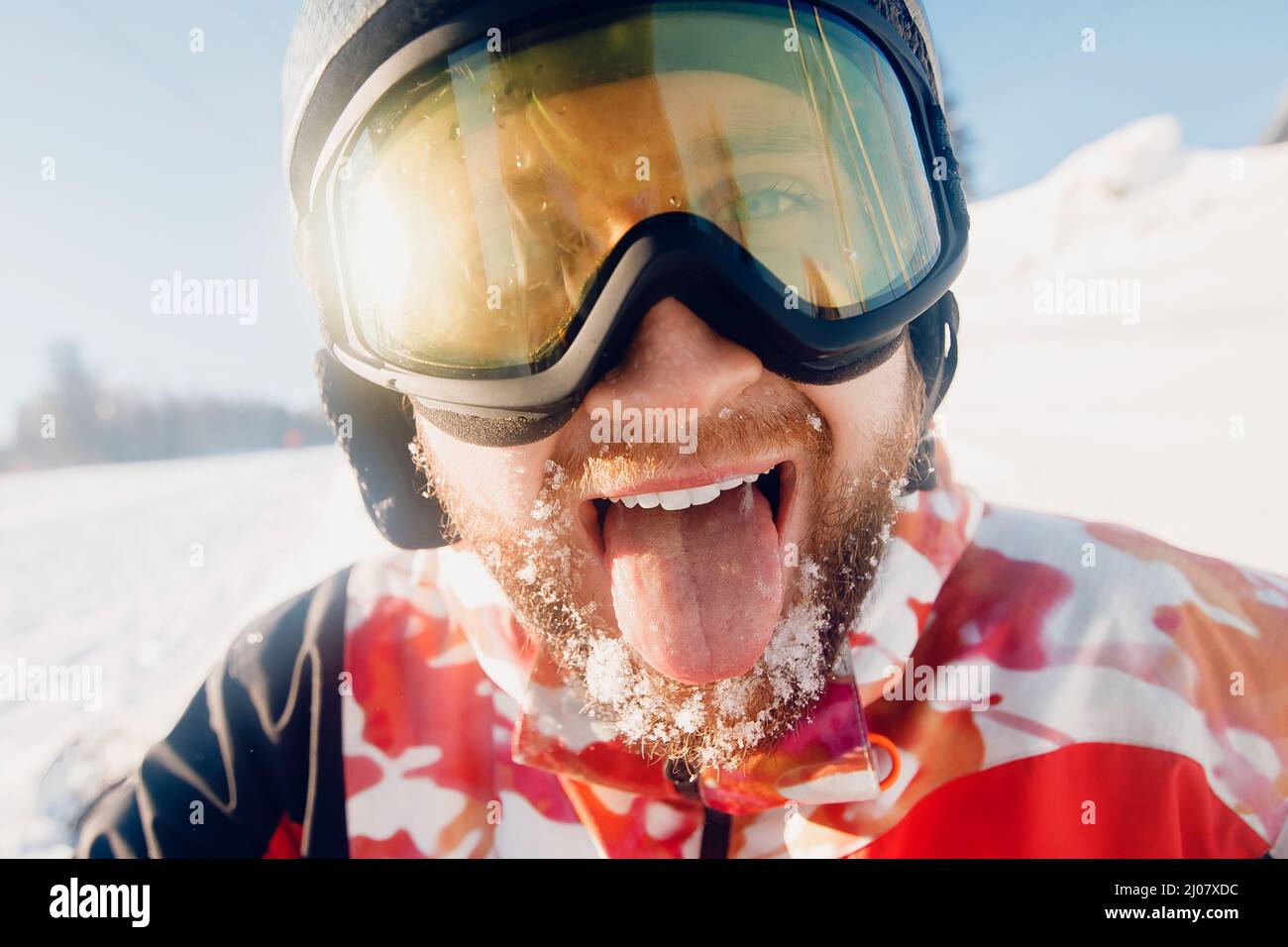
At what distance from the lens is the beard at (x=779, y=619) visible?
107 centimetres

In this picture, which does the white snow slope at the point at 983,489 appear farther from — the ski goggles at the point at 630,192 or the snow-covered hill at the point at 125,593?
the ski goggles at the point at 630,192

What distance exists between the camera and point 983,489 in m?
3.64

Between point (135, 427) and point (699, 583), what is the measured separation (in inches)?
590

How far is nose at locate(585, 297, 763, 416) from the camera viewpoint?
0.95 m

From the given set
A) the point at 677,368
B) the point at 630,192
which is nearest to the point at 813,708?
the point at 677,368

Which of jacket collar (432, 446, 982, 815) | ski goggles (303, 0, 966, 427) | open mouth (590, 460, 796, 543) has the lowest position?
jacket collar (432, 446, 982, 815)

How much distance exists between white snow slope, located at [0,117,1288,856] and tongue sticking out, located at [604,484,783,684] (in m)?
2.18

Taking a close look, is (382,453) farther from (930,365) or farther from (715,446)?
(930,365)

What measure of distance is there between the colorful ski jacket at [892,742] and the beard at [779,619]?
84 millimetres

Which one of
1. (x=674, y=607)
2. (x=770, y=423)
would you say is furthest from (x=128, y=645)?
(x=770, y=423)

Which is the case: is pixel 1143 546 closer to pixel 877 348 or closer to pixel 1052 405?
pixel 877 348

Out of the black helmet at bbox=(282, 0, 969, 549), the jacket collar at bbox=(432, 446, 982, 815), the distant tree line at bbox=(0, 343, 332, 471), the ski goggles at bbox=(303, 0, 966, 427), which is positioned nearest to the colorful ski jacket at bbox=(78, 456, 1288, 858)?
the jacket collar at bbox=(432, 446, 982, 815)

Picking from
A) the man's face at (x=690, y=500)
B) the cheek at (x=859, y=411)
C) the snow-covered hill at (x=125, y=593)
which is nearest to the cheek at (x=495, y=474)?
the man's face at (x=690, y=500)

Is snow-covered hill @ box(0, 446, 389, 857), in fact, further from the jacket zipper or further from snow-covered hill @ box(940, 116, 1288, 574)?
snow-covered hill @ box(940, 116, 1288, 574)
